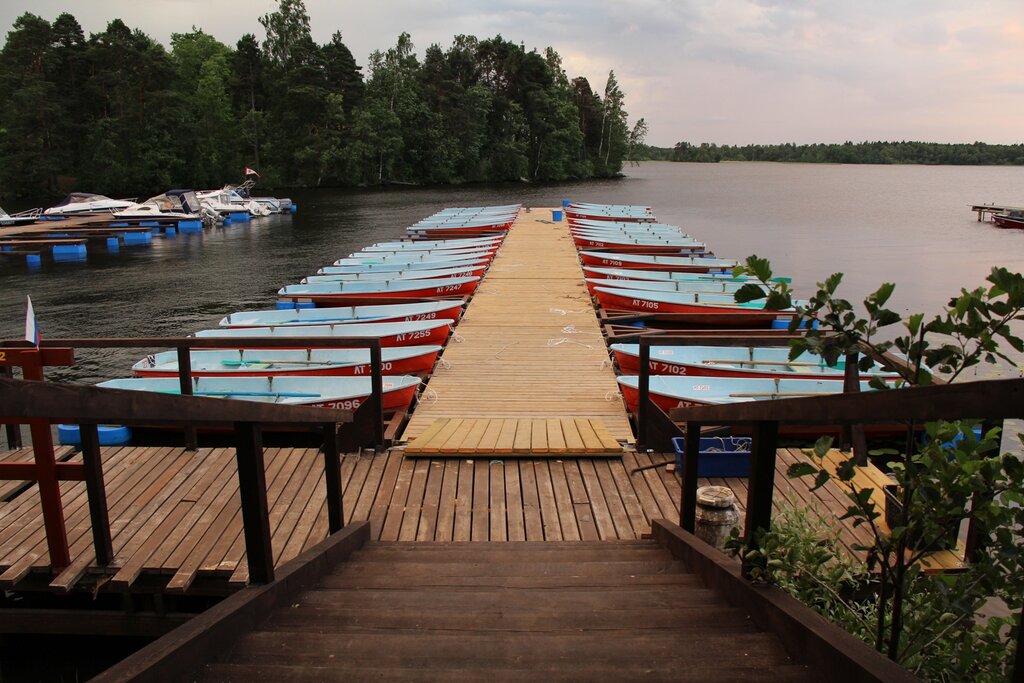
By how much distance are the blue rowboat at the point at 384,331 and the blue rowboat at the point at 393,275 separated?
4427 mm

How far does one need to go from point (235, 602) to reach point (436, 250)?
1804cm

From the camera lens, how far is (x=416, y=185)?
228 feet

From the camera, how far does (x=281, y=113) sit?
67250 millimetres

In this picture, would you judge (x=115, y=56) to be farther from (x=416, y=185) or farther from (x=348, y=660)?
(x=348, y=660)

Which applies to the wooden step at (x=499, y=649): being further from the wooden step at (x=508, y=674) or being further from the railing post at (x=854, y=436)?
the railing post at (x=854, y=436)

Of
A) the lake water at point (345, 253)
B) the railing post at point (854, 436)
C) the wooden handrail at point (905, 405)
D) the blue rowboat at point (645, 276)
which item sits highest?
the wooden handrail at point (905, 405)

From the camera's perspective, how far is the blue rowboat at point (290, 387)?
828 cm

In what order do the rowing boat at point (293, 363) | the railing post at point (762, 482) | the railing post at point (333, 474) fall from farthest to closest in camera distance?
the rowing boat at point (293, 363)
the railing post at point (333, 474)
the railing post at point (762, 482)

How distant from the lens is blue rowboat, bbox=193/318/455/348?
35.1 ft

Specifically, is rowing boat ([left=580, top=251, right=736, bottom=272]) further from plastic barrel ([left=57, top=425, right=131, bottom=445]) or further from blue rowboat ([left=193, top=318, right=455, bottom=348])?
plastic barrel ([left=57, top=425, right=131, bottom=445])

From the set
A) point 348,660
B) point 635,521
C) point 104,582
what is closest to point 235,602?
point 348,660

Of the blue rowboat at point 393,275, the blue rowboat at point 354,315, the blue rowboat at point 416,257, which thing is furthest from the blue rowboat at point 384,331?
the blue rowboat at point 416,257

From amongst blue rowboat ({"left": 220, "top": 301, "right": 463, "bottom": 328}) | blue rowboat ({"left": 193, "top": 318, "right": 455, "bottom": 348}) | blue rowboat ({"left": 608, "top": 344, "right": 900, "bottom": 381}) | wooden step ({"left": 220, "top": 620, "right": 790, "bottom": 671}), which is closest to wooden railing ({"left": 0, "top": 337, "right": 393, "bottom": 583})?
wooden step ({"left": 220, "top": 620, "right": 790, "bottom": 671})

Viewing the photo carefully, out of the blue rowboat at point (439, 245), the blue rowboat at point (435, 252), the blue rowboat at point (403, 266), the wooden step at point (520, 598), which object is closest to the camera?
the wooden step at point (520, 598)
